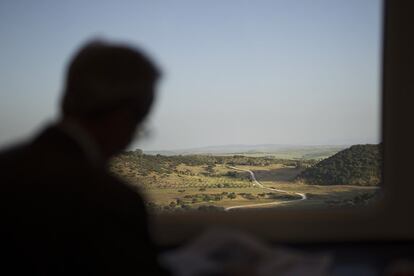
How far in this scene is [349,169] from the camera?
65.7 inches

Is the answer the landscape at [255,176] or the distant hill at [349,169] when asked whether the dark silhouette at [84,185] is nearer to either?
the landscape at [255,176]

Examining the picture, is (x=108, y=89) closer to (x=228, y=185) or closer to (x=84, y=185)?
(x=84, y=185)

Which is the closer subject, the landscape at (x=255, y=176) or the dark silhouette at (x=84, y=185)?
the dark silhouette at (x=84, y=185)

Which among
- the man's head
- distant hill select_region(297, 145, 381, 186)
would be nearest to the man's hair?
the man's head

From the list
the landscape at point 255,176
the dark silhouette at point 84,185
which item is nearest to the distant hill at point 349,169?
the landscape at point 255,176

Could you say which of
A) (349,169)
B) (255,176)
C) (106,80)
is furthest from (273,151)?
(106,80)

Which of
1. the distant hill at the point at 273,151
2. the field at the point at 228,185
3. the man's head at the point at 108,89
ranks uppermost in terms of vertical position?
the man's head at the point at 108,89

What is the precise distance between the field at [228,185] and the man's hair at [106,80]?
71 centimetres

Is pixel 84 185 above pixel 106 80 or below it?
below

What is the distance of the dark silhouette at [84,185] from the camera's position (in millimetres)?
730

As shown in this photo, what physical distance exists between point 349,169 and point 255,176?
1.21ft

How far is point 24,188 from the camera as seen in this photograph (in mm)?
730

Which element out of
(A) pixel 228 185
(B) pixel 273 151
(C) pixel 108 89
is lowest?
(A) pixel 228 185

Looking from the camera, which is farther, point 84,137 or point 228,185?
point 228,185
